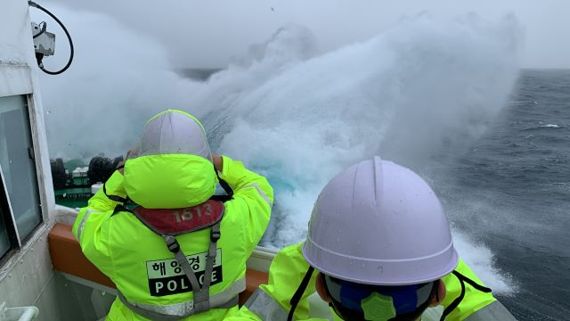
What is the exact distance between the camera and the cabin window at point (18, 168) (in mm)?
2402

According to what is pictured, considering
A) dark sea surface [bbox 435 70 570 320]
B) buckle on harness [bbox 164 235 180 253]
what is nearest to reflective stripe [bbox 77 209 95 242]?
buckle on harness [bbox 164 235 180 253]

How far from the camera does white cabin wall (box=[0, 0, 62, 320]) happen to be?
233 centimetres

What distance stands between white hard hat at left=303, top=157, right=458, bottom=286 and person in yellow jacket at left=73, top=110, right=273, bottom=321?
2.57 ft

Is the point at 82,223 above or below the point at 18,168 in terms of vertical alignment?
below

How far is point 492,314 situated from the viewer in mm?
1295

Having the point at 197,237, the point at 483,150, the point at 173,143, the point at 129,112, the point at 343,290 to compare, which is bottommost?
the point at 483,150

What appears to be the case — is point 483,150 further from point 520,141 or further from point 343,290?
point 343,290

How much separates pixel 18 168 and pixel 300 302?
2.04 m

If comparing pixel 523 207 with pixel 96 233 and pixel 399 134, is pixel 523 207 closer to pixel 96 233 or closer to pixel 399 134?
pixel 399 134

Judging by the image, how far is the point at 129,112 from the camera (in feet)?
62.0

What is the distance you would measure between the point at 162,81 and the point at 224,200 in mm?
25067

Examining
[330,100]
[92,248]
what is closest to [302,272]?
[92,248]

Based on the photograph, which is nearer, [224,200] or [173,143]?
[173,143]

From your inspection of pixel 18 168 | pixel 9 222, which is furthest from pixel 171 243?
pixel 18 168
